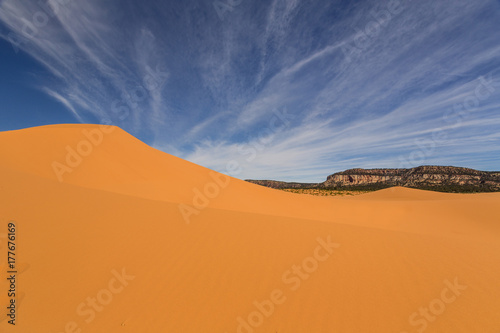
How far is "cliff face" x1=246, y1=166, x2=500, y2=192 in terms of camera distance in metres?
73.3

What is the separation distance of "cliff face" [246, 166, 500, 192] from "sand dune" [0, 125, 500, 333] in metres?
79.0

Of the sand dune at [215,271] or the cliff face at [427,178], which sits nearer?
the sand dune at [215,271]

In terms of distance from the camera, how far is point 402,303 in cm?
386

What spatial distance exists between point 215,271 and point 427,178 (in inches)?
4771

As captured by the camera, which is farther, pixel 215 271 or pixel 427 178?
pixel 427 178

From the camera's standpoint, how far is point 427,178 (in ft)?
302

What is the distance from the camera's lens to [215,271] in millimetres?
4727

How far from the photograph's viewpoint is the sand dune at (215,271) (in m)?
3.53

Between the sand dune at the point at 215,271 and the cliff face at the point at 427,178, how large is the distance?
79.0 m

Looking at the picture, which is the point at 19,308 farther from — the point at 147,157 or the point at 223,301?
the point at 147,157

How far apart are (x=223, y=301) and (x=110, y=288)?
2.43 metres

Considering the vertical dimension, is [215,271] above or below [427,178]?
below

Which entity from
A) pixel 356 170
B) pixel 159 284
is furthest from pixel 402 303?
pixel 356 170

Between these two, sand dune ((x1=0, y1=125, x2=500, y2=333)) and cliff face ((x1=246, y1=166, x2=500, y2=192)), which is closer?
sand dune ((x1=0, y1=125, x2=500, y2=333))
